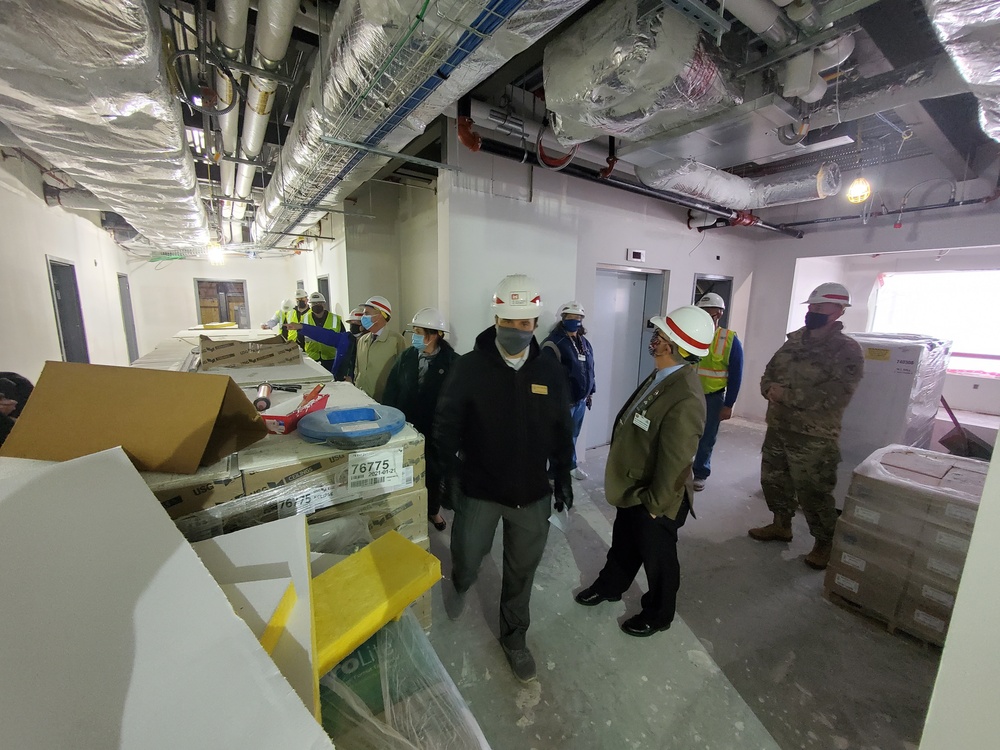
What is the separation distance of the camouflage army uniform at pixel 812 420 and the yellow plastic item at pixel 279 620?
2861 millimetres

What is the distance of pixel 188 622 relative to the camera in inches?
24.9

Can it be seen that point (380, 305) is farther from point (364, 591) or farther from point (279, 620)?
point (279, 620)

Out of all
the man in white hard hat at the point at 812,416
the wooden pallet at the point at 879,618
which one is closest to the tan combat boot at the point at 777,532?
the man in white hard hat at the point at 812,416

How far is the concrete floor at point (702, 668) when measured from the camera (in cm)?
142

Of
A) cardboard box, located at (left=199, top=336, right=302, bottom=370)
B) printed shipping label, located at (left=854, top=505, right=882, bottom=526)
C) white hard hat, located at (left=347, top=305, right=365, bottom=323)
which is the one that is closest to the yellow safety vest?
white hard hat, located at (left=347, top=305, right=365, bottom=323)

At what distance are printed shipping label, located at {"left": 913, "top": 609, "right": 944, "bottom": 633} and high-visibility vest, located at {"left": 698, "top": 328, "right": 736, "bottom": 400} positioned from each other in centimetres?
181

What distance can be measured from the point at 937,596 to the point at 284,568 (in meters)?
2.69

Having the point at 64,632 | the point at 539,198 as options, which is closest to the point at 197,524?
the point at 64,632

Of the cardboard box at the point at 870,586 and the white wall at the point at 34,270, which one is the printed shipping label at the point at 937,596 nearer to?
the cardboard box at the point at 870,586

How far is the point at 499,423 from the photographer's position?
5.02ft

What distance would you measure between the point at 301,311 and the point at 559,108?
Result: 14.9ft

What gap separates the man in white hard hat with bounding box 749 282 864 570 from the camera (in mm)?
2332

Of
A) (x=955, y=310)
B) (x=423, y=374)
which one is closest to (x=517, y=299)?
(x=423, y=374)

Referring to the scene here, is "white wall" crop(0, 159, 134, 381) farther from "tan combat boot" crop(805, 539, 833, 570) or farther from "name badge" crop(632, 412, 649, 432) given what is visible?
"tan combat boot" crop(805, 539, 833, 570)
